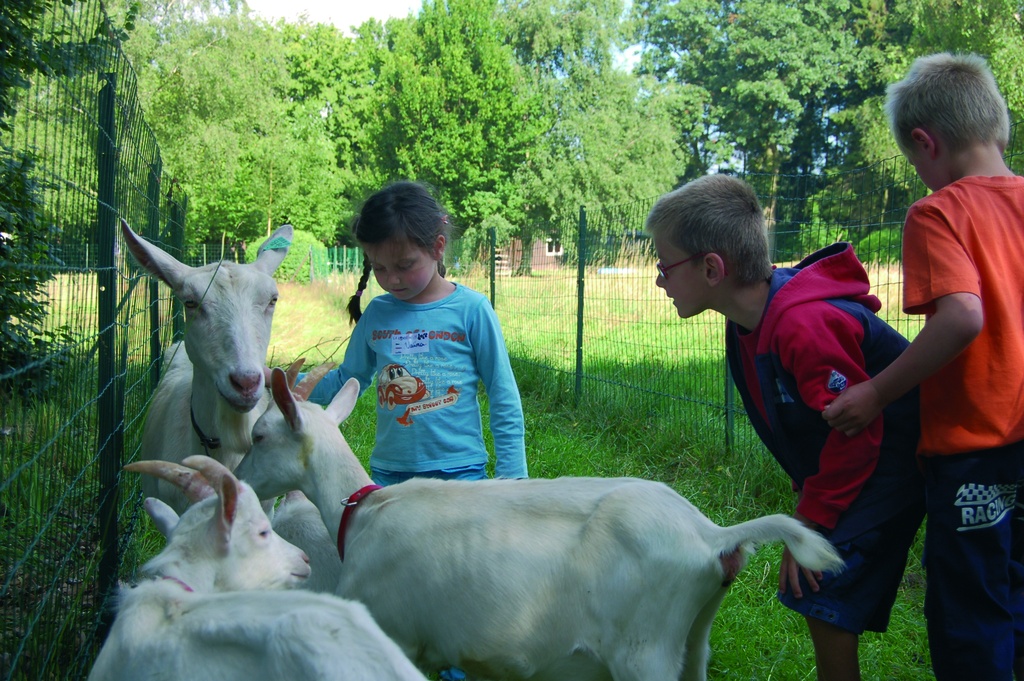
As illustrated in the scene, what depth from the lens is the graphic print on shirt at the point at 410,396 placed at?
3.40 m

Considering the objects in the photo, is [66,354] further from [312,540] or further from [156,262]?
[312,540]

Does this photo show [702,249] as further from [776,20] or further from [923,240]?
[776,20]

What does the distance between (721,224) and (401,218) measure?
51.3 inches

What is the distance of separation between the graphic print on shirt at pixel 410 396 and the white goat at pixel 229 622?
3.11 feet

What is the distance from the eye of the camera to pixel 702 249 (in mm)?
2730

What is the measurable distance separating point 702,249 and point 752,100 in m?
45.2

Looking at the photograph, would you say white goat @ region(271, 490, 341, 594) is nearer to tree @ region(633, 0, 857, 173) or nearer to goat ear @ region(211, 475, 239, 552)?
goat ear @ region(211, 475, 239, 552)

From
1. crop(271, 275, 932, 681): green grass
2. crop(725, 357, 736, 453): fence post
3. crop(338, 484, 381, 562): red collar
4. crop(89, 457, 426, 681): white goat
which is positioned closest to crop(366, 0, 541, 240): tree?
crop(271, 275, 932, 681): green grass

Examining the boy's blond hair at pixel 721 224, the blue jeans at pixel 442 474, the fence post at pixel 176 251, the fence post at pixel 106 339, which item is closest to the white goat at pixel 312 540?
the blue jeans at pixel 442 474

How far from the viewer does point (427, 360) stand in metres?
3.41

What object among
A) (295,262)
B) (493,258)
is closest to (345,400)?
(493,258)

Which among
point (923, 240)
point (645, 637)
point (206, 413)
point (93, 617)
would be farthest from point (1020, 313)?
point (93, 617)

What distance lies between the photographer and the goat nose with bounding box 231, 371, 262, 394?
335cm

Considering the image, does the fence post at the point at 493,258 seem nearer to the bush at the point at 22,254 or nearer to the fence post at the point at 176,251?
the fence post at the point at 176,251
